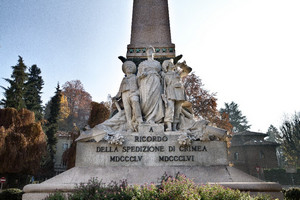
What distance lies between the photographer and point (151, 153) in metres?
6.79

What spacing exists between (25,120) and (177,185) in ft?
75.2

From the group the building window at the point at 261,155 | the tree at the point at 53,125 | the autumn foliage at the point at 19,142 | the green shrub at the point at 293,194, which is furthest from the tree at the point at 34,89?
the building window at the point at 261,155

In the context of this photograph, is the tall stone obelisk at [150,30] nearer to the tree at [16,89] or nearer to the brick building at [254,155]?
the tree at [16,89]

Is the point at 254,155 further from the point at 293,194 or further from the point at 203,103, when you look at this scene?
the point at 293,194

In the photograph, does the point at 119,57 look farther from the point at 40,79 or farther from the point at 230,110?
the point at 230,110

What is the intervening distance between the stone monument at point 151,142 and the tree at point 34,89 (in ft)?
105

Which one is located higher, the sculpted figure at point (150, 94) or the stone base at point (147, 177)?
the sculpted figure at point (150, 94)

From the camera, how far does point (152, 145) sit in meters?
6.89

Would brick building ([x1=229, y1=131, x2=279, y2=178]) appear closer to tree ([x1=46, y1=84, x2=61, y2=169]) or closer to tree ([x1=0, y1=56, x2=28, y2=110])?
tree ([x1=46, y1=84, x2=61, y2=169])

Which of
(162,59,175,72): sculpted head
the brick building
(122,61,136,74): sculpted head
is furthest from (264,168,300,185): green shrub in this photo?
(122,61,136,74): sculpted head

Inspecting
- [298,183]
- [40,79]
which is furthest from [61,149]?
[298,183]

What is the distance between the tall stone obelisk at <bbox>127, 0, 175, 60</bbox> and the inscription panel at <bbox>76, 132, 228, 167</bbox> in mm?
3431

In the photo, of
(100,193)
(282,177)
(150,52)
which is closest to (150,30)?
(150,52)

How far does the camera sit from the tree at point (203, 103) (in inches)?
878
